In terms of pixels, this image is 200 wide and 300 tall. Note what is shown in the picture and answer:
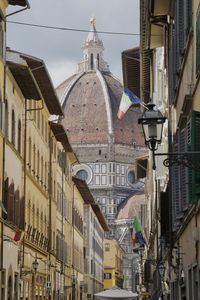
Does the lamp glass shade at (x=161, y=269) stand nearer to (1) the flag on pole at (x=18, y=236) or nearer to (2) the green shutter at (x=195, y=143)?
(1) the flag on pole at (x=18, y=236)

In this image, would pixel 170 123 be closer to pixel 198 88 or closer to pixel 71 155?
pixel 198 88

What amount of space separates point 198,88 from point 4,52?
48.1 feet

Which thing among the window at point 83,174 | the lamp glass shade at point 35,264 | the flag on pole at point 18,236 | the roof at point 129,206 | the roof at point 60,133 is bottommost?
the lamp glass shade at point 35,264

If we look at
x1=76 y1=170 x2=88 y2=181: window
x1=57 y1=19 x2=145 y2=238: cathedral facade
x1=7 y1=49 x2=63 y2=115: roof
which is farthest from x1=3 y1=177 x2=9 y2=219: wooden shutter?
x1=76 y1=170 x2=88 y2=181: window

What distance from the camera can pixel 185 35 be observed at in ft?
48.5

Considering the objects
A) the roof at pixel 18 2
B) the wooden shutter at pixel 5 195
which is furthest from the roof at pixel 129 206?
the roof at pixel 18 2

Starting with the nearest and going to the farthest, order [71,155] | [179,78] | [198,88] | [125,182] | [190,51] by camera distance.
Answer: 1. [198,88]
2. [190,51]
3. [179,78]
4. [71,155]
5. [125,182]

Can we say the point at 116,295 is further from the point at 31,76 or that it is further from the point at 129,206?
the point at 129,206

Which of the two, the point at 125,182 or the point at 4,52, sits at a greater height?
the point at 125,182

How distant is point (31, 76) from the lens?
95.8 ft

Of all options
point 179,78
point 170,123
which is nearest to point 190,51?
point 179,78

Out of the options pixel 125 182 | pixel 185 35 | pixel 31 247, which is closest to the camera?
→ pixel 185 35

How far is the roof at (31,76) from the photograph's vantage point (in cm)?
2755

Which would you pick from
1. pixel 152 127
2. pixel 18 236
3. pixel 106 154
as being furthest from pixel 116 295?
pixel 106 154
